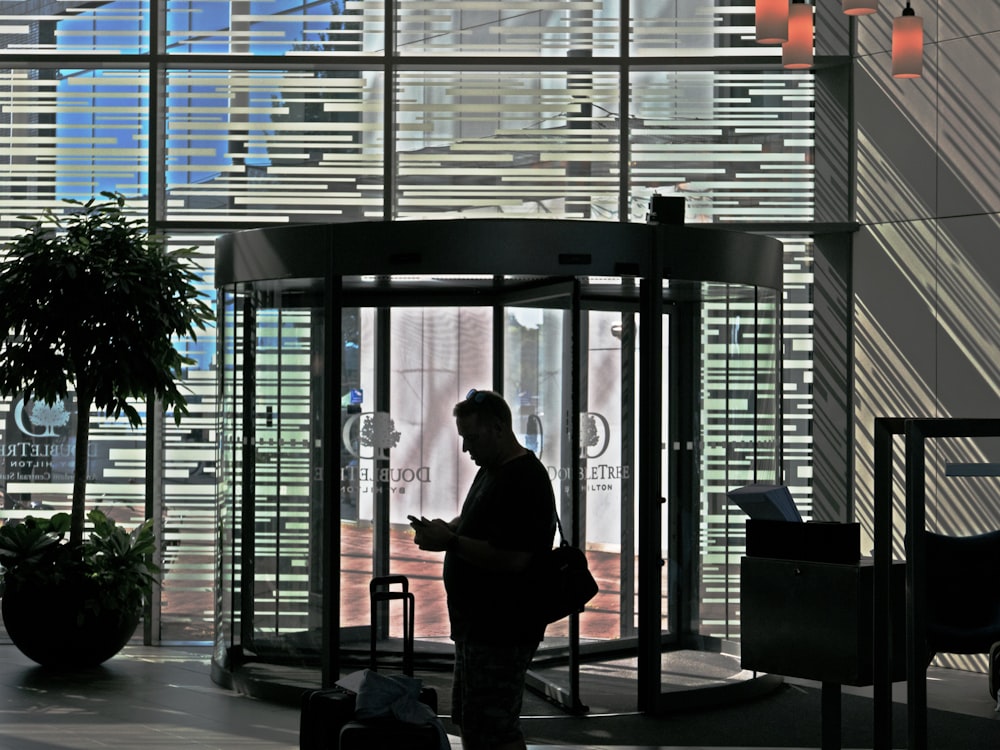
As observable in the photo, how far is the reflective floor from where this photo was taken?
19.7 ft

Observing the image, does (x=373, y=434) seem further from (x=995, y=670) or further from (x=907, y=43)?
(x=995, y=670)

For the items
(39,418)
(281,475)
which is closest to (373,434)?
(281,475)

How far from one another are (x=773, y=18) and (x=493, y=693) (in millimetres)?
2729

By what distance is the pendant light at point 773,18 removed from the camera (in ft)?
17.2

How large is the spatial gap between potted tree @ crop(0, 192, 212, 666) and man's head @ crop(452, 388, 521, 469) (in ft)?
11.4

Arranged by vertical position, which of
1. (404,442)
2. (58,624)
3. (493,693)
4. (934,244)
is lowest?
(58,624)

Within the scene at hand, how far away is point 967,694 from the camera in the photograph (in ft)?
24.0

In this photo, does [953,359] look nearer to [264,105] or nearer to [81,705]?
[264,105]

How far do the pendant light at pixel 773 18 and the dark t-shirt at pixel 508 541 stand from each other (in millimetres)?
2024

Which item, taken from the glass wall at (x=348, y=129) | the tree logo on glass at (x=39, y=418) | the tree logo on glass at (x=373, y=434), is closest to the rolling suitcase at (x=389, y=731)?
the tree logo on glass at (x=373, y=434)

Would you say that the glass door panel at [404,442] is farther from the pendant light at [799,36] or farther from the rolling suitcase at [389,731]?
the rolling suitcase at [389,731]

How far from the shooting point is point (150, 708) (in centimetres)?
665

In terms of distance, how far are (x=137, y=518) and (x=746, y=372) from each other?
12.9 ft

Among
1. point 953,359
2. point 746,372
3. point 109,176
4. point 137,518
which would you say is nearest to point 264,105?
point 109,176
